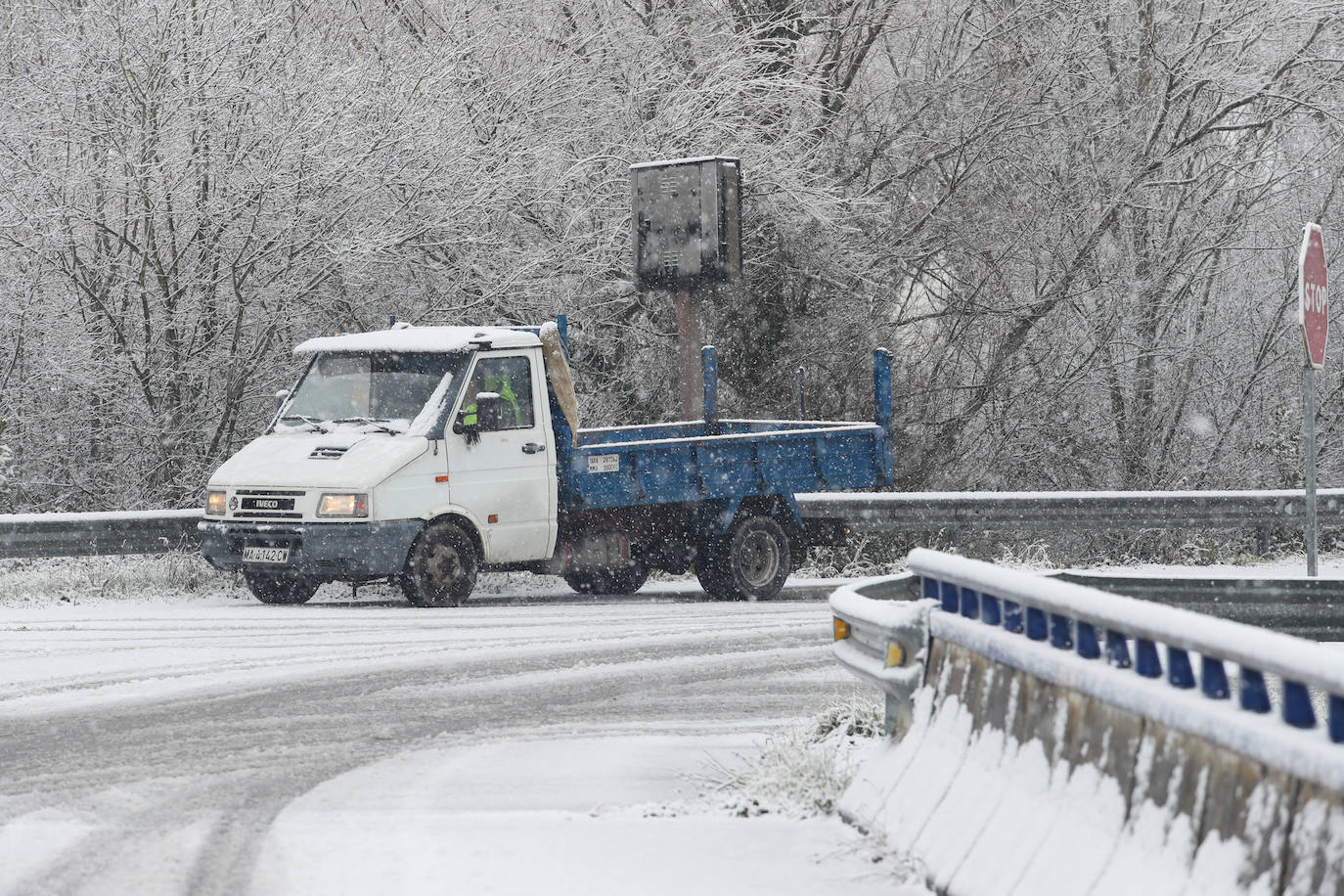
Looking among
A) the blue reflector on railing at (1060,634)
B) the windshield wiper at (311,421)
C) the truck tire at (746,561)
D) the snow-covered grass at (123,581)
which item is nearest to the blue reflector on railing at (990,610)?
the blue reflector on railing at (1060,634)

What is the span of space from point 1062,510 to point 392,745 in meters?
10.1

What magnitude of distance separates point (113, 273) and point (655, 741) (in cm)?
1127

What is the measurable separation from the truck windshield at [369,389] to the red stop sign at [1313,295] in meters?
6.60

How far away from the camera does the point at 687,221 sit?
17.6 meters

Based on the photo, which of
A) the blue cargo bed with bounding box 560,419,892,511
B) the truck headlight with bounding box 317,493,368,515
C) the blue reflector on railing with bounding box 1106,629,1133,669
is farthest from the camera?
the blue cargo bed with bounding box 560,419,892,511

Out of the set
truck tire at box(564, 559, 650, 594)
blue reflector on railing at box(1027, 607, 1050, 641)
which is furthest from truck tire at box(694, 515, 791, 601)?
blue reflector on railing at box(1027, 607, 1050, 641)

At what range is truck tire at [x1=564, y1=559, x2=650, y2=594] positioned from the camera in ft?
53.1

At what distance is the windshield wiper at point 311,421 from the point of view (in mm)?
14227

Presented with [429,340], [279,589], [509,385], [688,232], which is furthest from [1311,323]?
[279,589]

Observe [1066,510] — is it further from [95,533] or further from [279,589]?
[95,533]

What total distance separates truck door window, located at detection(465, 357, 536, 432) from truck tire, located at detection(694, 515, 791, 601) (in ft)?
6.88

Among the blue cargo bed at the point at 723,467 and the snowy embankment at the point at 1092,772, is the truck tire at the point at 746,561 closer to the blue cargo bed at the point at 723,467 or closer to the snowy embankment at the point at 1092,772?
the blue cargo bed at the point at 723,467

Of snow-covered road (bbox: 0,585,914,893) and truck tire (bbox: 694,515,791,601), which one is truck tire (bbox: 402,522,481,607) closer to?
snow-covered road (bbox: 0,585,914,893)

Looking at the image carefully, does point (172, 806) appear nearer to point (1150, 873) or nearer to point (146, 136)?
point (1150, 873)
